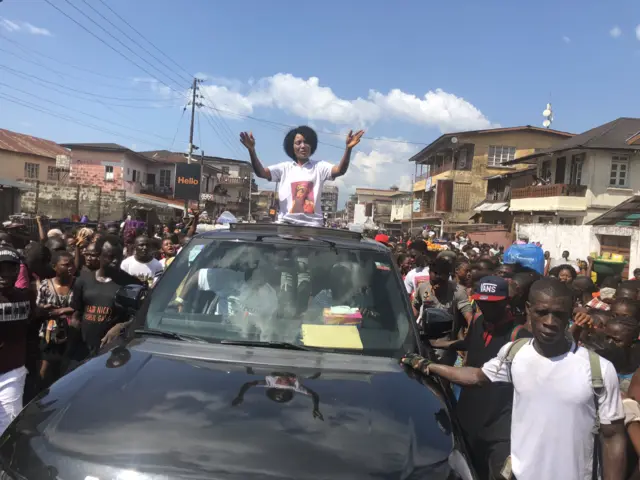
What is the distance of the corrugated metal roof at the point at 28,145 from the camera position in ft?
115

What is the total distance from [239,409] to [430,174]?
1896 inches

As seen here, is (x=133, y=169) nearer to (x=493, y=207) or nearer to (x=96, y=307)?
(x=493, y=207)

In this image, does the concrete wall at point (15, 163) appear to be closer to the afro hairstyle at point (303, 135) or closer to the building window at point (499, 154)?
the building window at point (499, 154)

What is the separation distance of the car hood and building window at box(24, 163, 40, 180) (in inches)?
1500

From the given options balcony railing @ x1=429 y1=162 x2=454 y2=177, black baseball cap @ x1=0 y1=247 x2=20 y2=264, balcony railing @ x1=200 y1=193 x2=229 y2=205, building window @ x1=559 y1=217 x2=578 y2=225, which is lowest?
black baseball cap @ x1=0 y1=247 x2=20 y2=264

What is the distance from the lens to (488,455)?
2988mm

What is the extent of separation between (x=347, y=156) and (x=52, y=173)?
3953 cm

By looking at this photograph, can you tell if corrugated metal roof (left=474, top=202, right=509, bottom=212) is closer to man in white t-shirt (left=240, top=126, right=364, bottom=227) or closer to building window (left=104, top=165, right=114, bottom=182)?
building window (left=104, top=165, right=114, bottom=182)

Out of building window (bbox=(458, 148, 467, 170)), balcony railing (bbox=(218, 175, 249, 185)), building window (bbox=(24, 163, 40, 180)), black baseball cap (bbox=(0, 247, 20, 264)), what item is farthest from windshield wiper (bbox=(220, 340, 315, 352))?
balcony railing (bbox=(218, 175, 249, 185))

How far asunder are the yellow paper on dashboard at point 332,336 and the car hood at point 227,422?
27cm

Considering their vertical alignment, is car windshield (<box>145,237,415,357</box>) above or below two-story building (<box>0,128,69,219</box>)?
below

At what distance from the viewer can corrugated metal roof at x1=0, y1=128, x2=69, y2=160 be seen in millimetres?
34938

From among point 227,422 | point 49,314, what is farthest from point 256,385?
point 49,314

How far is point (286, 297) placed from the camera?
3.28 metres
